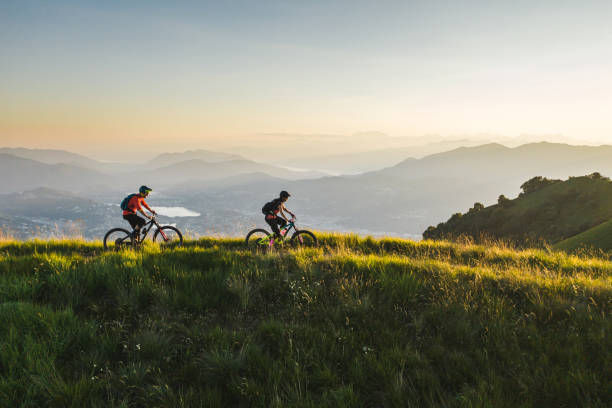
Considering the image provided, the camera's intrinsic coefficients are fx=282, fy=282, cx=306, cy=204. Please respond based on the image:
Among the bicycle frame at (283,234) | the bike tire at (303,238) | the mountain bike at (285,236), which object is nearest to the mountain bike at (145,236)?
the mountain bike at (285,236)

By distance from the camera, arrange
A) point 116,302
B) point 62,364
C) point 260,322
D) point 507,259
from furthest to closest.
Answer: point 507,259 < point 116,302 < point 260,322 < point 62,364

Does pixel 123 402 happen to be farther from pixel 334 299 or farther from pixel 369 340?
pixel 334 299

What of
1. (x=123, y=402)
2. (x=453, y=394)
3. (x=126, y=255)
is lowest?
(x=453, y=394)

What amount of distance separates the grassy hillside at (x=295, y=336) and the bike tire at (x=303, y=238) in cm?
396

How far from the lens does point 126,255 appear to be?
6.54m

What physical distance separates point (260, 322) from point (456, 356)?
2627mm

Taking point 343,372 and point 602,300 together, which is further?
point 602,300

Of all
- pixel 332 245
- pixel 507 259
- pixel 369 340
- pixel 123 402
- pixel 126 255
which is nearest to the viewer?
pixel 123 402

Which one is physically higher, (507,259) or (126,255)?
(126,255)

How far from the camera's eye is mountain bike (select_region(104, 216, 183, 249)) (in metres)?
9.40

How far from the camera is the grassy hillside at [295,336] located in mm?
2848

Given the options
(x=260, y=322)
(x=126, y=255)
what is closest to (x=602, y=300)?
(x=260, y=322)

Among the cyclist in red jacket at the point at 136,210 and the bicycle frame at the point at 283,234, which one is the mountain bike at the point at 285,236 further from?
the cyclist in red jacket at the point at 136,210

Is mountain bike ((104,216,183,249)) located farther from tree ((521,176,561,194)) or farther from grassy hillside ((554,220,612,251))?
tree ((521,176,561,194))
